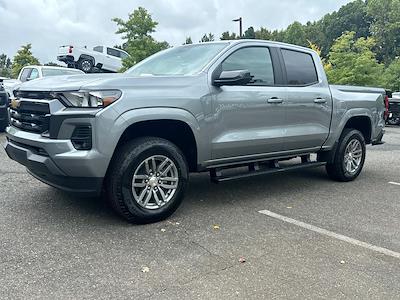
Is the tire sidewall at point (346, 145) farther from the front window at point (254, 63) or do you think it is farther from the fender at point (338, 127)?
the front window at point (254, 63)

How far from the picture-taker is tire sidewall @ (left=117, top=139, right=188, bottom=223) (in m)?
4.21

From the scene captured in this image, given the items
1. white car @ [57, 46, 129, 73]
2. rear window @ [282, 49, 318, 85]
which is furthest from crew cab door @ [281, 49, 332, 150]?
white car @ [57, 46, 129, 73]

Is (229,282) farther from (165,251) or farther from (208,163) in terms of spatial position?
(208,163)

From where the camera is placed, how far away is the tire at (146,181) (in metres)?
4.21

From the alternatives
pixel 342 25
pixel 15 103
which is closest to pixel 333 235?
pixel 15 103

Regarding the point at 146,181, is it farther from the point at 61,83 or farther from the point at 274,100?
the point at 274,100

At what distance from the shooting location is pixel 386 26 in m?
55.1

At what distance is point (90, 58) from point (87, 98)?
21.7 metres

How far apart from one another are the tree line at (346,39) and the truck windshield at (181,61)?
1814 cm

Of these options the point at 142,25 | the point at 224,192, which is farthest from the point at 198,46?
the point at 142,25

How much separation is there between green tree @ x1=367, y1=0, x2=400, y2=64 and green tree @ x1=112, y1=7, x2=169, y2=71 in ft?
129

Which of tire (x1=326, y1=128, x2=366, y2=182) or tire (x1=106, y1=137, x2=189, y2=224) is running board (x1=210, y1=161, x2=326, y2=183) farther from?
tire (x1=106, y1=137, x2=189, y2=224)

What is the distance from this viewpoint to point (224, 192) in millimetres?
5844

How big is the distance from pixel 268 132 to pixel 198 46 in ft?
4.54
